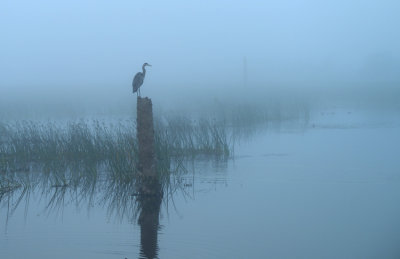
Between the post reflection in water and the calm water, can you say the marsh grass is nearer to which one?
the calm water

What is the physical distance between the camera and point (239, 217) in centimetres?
863

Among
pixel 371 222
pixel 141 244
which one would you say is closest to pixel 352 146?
pixel 371 222

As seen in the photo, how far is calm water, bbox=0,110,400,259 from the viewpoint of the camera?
7188mm

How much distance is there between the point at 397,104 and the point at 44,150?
2799cm

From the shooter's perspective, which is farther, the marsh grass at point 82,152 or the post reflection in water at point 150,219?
the marsh grass at point 82,152

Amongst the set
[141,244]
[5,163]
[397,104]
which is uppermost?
[397,104]

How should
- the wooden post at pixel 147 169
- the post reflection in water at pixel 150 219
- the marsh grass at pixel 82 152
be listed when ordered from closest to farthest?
the post reflection in water at pixel 150 219 < the wooden post at pixel 147 169 < the marsh grass at pixel 82 152

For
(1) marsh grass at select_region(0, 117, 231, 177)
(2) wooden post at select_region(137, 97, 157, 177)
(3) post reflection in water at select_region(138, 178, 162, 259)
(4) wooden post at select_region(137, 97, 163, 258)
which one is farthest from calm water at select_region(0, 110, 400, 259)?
(2) wooden post at select_region(137, 97, 157, 177)

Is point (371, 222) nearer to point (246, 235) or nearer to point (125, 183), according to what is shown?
point (246, 235)

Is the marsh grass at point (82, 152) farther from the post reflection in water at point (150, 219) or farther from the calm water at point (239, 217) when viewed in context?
the post reflection in water at point (150, 219)

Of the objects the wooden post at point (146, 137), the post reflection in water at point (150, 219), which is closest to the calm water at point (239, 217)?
the post reflection in water at point (150, 219)

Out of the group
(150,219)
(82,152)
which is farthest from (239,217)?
(82,152)

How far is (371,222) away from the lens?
27.2 feet

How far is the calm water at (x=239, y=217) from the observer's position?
23.6 feet
